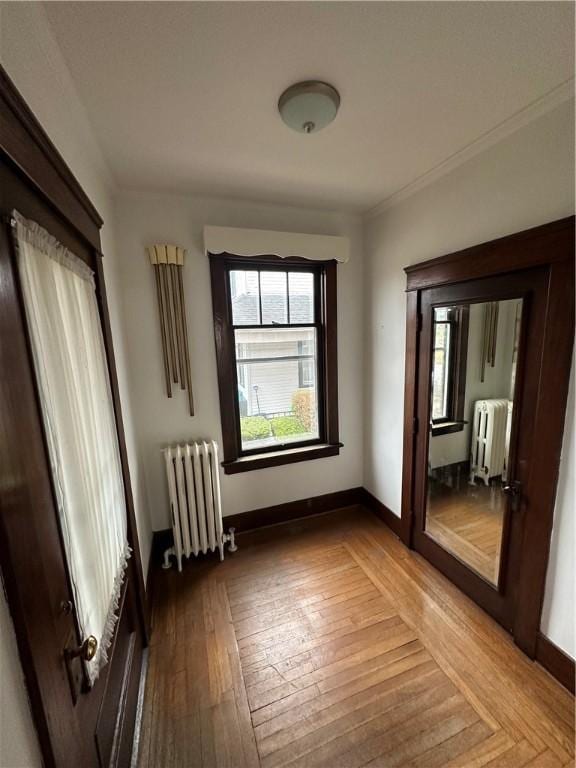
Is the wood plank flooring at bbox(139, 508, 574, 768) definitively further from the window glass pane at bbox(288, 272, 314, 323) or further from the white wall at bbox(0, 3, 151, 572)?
the window glass pane at bbox(288, 272, 314, 323)

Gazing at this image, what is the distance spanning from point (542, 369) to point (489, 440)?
21.3 inches

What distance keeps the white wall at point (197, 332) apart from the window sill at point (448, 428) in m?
0.85

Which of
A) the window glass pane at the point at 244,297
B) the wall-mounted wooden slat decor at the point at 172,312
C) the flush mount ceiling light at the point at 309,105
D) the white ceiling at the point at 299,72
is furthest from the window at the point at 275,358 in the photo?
the flush mount ceiling light at the point at 309,105

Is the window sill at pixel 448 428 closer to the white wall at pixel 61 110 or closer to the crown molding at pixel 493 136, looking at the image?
the crown molding at pixel 493 136

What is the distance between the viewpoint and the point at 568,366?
1.37m

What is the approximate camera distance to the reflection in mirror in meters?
1.71

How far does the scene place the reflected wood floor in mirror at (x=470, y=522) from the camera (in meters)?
1.82

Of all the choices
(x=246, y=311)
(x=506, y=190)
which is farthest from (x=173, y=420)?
(x=506, y=190)

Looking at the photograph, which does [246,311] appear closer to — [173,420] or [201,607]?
[173,420]

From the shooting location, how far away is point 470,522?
2029 mm

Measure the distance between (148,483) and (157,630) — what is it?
92 centimetres

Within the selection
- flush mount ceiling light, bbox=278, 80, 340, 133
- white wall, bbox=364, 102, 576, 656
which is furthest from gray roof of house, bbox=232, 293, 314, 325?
flush mount ceiling light, bbox=278, 80, 340, 133

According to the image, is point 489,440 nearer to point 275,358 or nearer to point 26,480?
point 275,358

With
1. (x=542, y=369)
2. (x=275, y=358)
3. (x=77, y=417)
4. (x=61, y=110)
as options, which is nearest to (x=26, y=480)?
(x=77, y=417)
